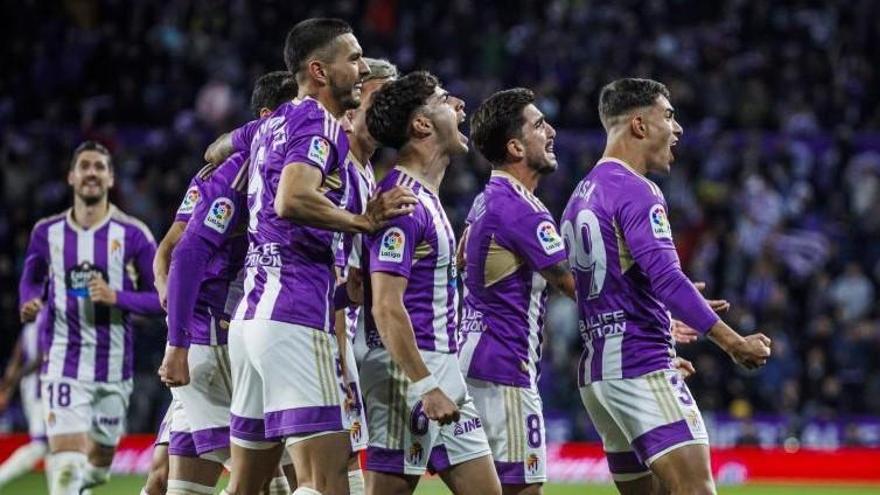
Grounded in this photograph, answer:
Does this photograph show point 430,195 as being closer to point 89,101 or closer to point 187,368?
point 187,368

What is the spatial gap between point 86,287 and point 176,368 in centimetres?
384

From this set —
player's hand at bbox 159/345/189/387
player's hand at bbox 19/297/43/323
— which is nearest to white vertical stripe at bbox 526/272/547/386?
player's hand at bbox 159/345/189/387

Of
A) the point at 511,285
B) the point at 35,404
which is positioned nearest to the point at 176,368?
the point at 511,285

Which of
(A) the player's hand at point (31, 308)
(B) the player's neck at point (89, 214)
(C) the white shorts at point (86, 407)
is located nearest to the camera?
(C) the white shorts at point (86, 407)

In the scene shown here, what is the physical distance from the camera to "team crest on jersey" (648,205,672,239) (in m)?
7.11

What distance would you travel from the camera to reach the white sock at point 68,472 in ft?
32.9

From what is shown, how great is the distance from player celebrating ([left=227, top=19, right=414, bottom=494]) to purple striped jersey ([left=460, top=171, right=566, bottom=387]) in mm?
1129

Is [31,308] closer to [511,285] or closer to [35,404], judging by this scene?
[35,404]

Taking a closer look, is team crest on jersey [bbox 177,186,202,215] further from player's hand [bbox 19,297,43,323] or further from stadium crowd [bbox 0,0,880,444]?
stadium crowd [bbox 0,0,880,444]

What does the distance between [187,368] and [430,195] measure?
1.50 meters

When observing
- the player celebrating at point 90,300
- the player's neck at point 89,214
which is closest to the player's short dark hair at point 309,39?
the player celebrating at point 90,300

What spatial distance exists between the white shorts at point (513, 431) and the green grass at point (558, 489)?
6.86m

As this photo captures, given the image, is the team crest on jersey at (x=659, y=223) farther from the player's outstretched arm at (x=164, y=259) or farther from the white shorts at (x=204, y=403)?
the player's outstretched arm at (x=164, y=259)

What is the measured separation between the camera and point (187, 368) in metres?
7.23
